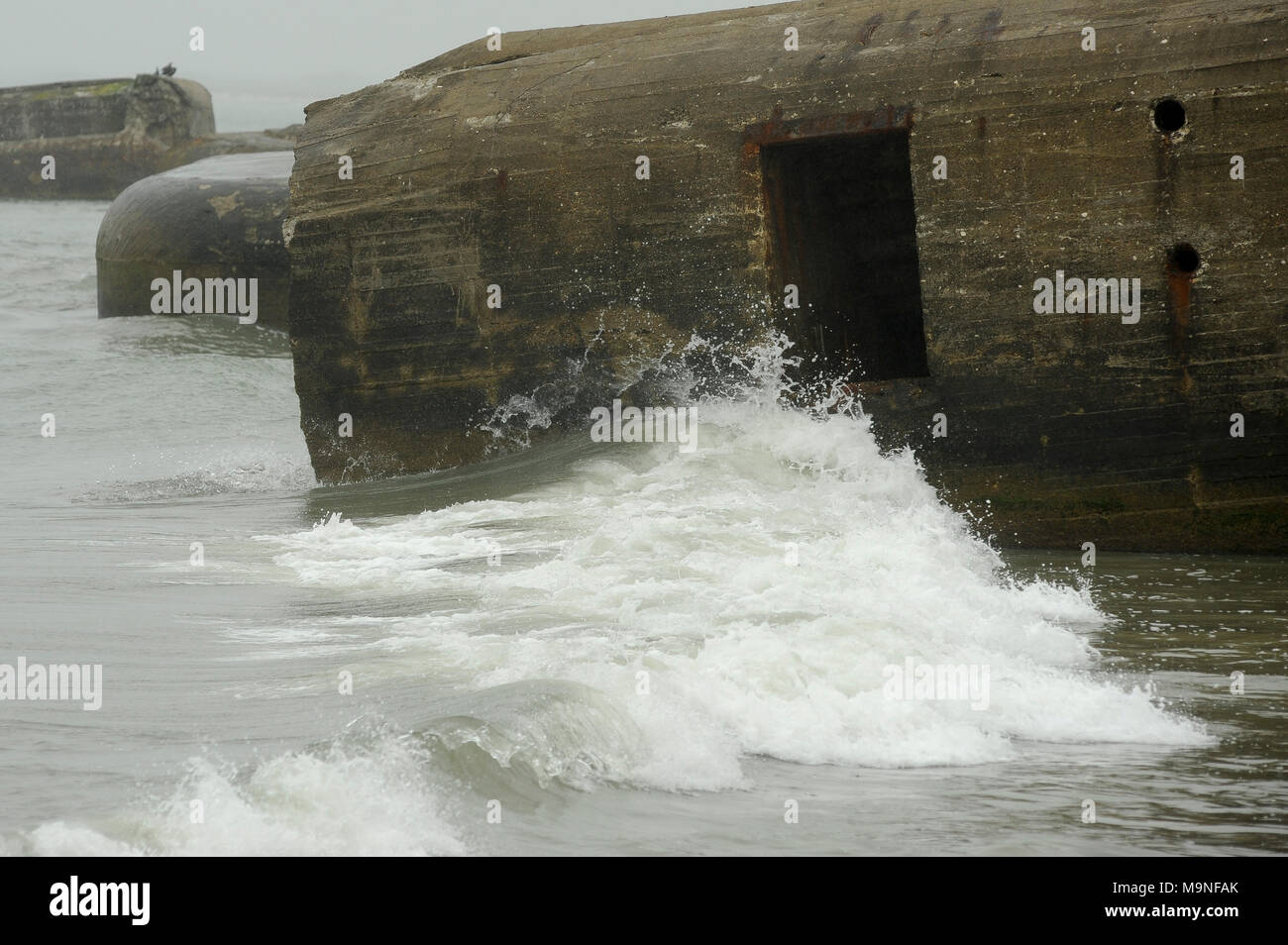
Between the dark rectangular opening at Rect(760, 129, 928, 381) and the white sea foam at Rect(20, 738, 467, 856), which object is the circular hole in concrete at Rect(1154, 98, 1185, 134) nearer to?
the dark rectangular opening at Rect(760, 129, 928, 381)

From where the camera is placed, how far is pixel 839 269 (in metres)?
8.95

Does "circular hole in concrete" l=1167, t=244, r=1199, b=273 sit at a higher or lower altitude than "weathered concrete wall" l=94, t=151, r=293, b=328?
lower

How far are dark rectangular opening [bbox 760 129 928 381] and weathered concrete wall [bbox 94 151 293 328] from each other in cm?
854

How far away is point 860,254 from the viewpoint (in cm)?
909

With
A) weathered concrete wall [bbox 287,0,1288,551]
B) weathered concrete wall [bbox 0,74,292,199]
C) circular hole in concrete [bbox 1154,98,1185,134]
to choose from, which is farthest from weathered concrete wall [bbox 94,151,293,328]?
weathered concrete wall [bbox 0,74,292,199]

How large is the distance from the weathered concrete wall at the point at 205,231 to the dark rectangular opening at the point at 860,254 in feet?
28.0

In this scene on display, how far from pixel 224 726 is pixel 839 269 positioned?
219 inches

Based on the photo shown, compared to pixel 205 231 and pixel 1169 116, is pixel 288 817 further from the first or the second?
pixel 205 231

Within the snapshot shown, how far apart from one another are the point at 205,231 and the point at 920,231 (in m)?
11.0

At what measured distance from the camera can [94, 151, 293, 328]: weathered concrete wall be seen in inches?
641
